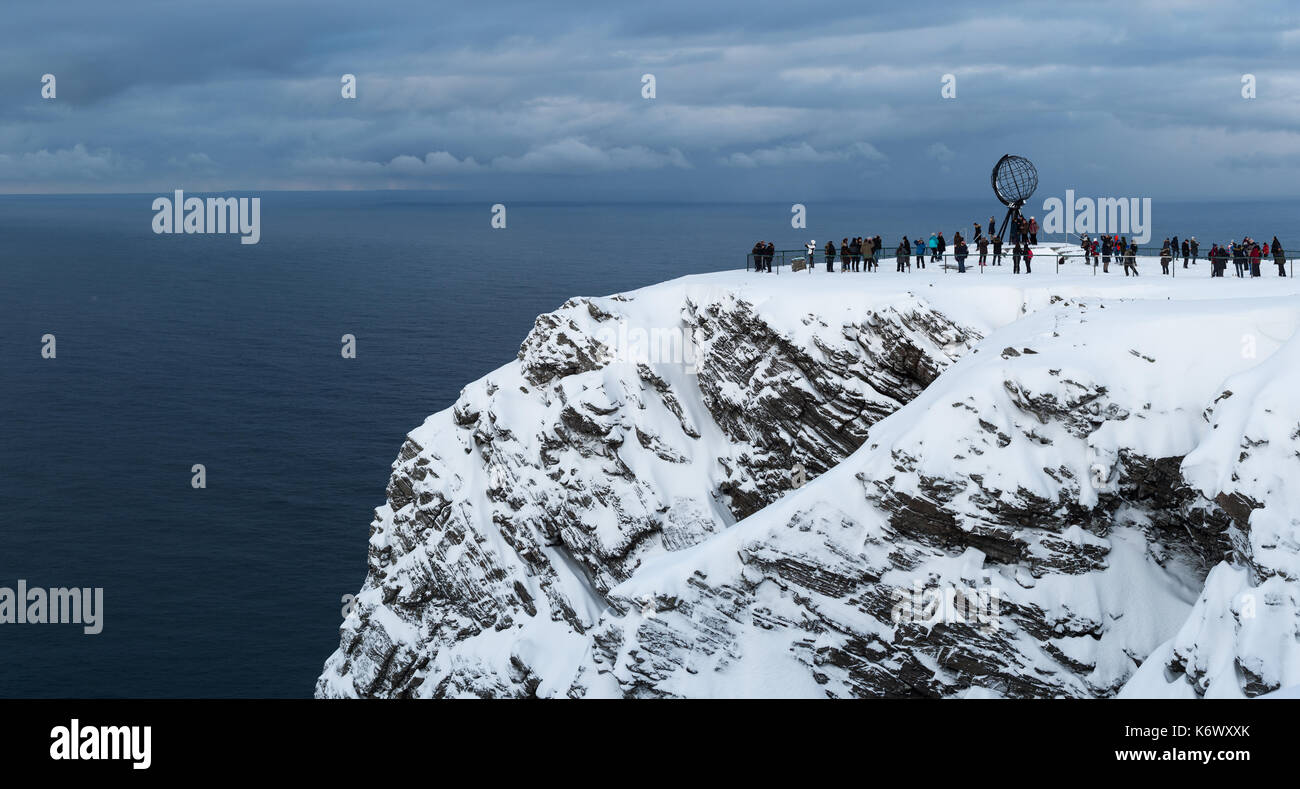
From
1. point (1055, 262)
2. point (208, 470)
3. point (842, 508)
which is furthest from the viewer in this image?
point (208, 470)

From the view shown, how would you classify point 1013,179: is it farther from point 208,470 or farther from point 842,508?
point 208,470

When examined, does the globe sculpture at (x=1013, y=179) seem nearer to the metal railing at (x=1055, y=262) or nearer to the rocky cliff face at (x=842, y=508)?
the metal railing at (x=1055, y=262)

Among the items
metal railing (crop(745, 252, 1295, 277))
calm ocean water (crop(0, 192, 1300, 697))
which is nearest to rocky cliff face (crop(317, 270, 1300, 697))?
metal railing (crop(745, 252, 1295, 277))

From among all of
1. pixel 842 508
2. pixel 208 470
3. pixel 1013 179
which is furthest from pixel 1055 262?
pixel 208 470

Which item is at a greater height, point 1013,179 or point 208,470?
point 1013,179

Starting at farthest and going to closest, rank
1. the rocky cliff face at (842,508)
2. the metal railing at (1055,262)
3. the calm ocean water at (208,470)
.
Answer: the calm ocean water at (208,470) < the metal railing at (1055,262) < the rocky cliff face at (842,508)

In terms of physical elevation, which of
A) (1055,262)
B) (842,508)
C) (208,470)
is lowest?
(208,470)

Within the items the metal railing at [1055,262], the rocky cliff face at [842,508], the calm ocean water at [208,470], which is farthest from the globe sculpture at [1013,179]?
the calm ocean water at [208,470]

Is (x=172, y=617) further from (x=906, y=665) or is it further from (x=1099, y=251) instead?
(x=1099, y=251)
